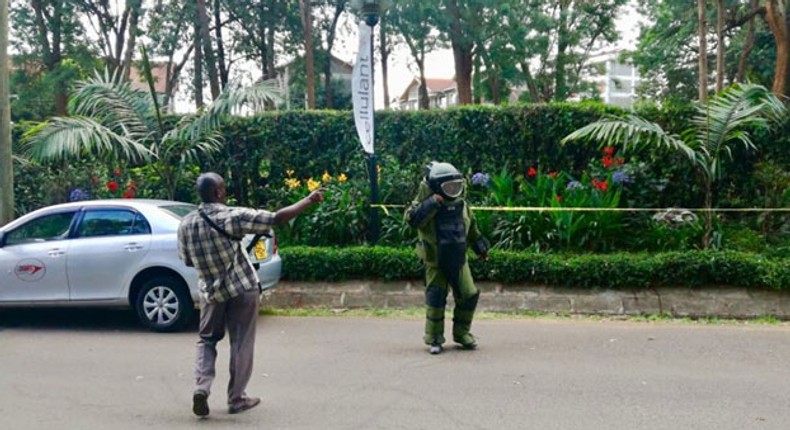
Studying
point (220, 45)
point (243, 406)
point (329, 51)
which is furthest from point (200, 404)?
point (329, 51)

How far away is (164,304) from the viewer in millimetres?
8438

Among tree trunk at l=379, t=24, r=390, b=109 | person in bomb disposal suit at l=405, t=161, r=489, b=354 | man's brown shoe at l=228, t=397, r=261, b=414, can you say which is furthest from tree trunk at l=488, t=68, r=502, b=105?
man's brown shoe at l=228, t=397, r=261, b=414

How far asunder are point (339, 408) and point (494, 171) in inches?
281

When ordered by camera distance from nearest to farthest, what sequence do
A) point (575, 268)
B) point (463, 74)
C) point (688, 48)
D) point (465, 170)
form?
point (575, 268)
point (465, 170)
point (463, 74)
point (688, 48)

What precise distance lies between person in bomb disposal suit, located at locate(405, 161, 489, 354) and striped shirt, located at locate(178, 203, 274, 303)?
201 centimetres

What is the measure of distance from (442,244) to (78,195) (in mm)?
7813

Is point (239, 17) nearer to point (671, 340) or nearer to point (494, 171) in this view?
point (494, 171)

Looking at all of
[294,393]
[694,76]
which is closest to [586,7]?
[694,76]

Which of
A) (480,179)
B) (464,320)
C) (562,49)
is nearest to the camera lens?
(464,320)

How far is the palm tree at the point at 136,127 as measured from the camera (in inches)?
459

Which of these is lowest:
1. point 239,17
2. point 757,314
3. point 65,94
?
point 757,314

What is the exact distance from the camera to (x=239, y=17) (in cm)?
2798

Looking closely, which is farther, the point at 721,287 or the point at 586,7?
the point at 586,7

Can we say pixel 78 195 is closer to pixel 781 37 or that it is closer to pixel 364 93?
pixel 364 93
